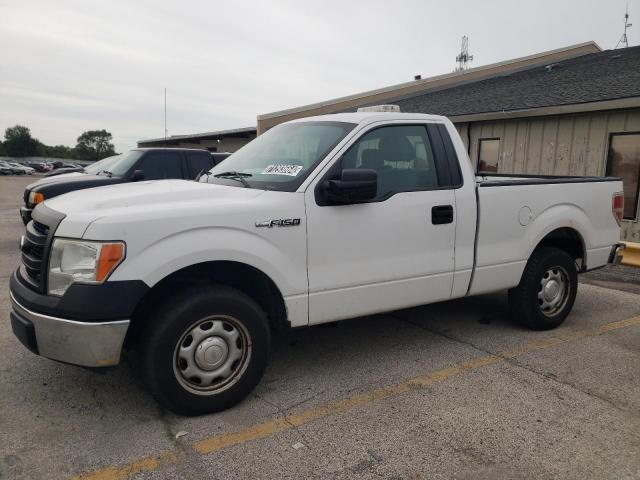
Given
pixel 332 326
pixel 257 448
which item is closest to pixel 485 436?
pixel 257 448

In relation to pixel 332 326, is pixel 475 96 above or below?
above

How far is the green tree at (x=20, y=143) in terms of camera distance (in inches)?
3791

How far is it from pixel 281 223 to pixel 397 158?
1234mm

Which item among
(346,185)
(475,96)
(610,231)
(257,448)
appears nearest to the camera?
(257,448)

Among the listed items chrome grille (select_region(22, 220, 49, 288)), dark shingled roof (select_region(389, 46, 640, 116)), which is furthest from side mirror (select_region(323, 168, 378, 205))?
dark shingled roof (select_region(389, 46, 640, 116))

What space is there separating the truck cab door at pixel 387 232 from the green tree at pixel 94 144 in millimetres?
113139

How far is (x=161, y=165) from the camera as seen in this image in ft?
29.7

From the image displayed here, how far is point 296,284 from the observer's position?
3441 millimetres

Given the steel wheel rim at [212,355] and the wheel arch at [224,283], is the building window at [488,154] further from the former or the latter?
the steel wheel rim at [212,355]

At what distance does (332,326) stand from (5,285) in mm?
4277

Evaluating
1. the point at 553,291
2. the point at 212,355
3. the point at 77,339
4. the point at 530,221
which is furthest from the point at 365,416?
the point at 553,291

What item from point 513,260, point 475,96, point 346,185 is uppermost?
point 475,96

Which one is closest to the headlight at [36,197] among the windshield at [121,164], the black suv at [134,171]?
the black suv at [134,171]

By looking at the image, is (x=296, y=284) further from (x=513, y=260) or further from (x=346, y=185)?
(x=513, y=260)
